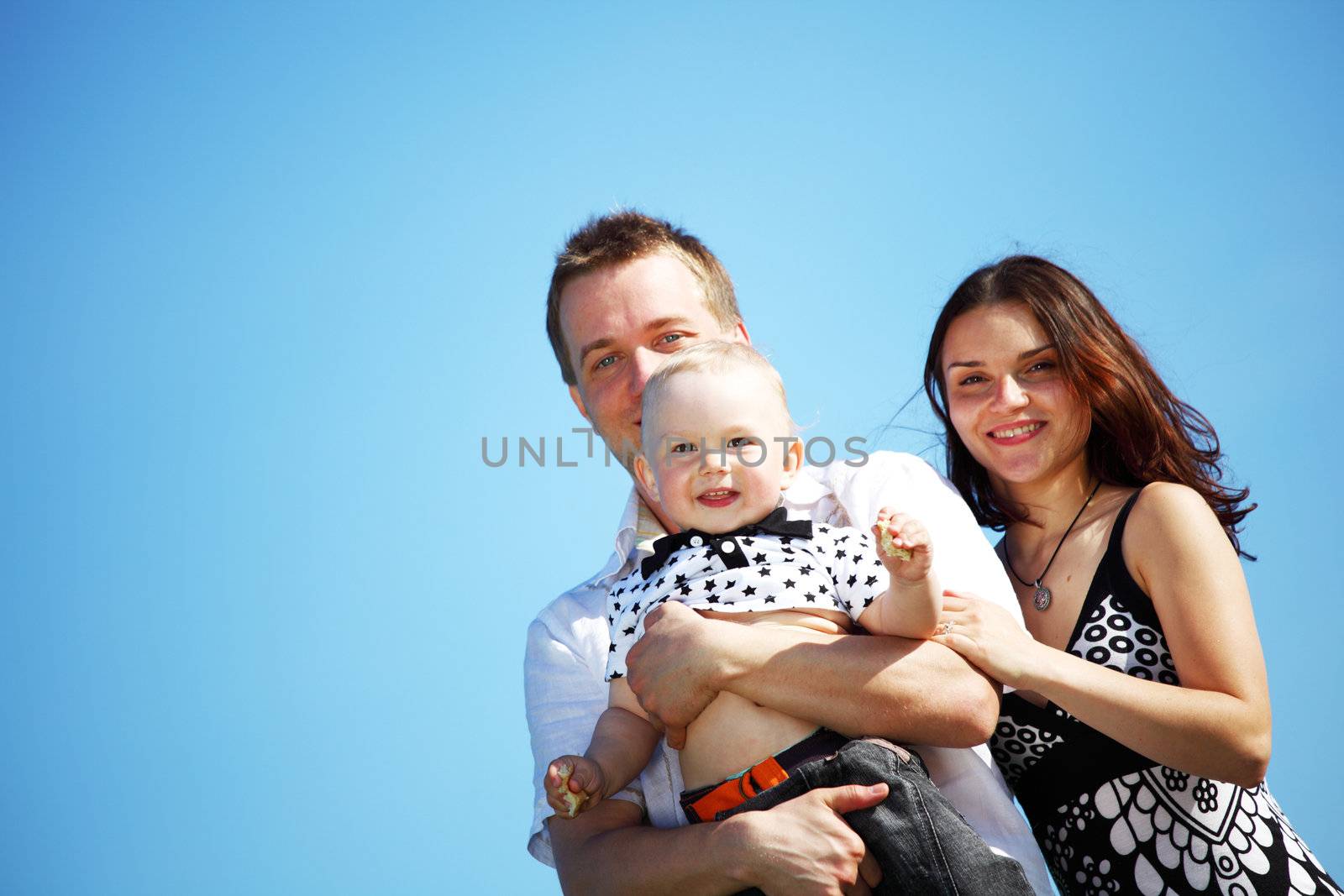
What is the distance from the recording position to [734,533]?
269 centimetres

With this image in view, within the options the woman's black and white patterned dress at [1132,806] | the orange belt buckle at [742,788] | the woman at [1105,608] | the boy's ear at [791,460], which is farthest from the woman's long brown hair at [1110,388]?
the orange belt buckle at [742,788]

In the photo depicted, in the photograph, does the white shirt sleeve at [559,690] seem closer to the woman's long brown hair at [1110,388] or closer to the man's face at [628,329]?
the man's face at [628,329]

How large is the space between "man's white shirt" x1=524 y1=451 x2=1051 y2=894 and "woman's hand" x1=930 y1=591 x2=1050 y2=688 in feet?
0.35

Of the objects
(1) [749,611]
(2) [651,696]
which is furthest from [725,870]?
(1) [749,611]

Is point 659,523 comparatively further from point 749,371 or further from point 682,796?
point 682,796

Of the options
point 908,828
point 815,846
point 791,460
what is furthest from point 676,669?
point 791,460

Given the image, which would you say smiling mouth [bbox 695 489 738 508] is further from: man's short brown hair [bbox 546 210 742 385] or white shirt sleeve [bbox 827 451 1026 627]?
man's short brown hair [bbox 546 210 742 385]

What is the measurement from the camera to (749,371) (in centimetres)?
276

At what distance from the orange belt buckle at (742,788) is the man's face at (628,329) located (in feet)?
5.18

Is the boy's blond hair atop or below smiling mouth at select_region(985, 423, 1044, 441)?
atop

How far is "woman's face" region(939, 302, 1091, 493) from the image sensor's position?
3.21 m

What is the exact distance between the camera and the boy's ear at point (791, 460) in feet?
9.15

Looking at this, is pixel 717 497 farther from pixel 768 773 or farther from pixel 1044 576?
pixel 1044 576

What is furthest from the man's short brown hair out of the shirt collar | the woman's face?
the woman's face
